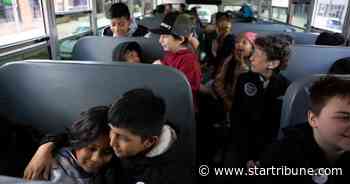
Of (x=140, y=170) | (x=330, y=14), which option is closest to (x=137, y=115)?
(x=140, y=170)

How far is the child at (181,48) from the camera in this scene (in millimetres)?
1867

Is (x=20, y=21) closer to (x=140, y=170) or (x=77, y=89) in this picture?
(x=77, y=89)

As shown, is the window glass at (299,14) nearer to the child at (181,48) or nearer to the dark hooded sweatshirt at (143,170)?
the child at (181,48)

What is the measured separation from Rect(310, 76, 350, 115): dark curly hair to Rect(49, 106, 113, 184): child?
0.76 m

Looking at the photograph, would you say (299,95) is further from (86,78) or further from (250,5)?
(250,5)

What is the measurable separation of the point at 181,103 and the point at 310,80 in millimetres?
587

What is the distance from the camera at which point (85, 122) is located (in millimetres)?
1085

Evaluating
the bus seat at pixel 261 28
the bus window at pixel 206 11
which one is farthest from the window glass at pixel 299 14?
the bus window at pixel 206 11

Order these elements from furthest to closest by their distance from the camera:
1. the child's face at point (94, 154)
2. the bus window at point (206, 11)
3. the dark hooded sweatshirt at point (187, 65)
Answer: the bus window at point (206, 11) → the dark hooded sweatshirt at point (187, 65) → the child's face at point (94, 154)

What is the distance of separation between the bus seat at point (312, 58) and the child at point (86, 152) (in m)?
1.76

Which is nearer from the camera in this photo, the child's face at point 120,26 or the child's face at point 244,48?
the child's face at point 244,48

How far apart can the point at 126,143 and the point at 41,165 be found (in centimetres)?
34

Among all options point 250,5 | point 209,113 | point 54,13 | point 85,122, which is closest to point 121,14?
point 54,13

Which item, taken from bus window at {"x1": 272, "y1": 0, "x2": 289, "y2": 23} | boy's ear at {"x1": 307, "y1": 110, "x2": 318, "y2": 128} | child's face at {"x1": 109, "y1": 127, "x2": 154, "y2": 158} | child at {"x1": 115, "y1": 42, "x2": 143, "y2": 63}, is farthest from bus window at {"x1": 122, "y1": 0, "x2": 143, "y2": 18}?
boy's ear at {"x1": 307, "y1": 110, "x2": 318, "y2": 128}
